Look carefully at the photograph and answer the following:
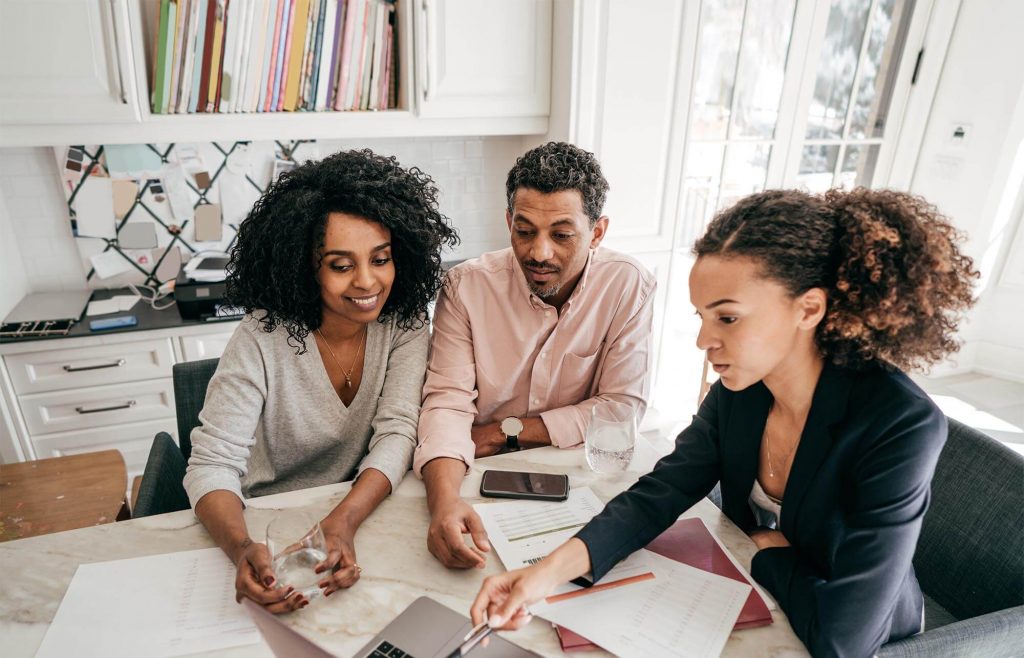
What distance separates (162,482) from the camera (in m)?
1.38

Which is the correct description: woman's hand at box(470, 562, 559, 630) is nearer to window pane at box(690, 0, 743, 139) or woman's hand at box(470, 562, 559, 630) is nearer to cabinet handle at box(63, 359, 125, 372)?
cabinet handle at box(63, 359, 125, 372)

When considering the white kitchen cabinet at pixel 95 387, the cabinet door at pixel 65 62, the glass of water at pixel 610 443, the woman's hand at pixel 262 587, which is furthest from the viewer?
the white kitchen cabinet at pixel 95 387

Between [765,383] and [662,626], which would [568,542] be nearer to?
[662,626]

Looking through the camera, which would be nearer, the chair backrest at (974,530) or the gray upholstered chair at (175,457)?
the chair backrest at (974,530)

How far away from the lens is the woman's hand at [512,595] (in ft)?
3.01

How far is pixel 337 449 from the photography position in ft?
4.93

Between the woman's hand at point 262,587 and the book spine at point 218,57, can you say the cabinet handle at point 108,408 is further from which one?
the woman's hand at point 262,587

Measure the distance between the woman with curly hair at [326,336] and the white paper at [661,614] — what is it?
1.53 ft

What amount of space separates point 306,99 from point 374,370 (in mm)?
1282

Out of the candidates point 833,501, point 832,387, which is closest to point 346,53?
point 832,387

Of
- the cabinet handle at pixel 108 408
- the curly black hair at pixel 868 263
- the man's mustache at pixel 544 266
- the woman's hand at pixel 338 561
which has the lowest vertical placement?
the cabinet handle at pixel 108 408

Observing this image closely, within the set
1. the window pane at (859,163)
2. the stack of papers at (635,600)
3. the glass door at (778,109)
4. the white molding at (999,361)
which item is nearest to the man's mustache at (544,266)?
the stack of papers at (635,600)

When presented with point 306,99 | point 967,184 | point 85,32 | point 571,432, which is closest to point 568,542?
point 571,432

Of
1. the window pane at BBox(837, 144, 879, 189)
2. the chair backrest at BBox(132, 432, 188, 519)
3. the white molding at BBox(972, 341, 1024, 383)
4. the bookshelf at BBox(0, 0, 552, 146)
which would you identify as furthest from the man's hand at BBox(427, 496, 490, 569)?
the white molding at BBox(972, 341, 1024, 383)
